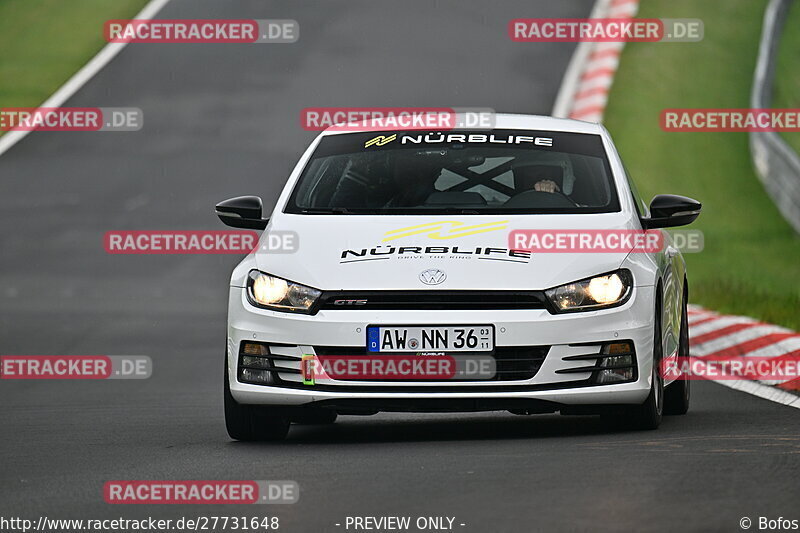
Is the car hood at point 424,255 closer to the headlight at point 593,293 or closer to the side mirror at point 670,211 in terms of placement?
the headlight at point 593,293

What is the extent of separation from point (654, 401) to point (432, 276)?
50.0 inches

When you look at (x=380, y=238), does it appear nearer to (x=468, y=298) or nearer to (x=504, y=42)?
(x=468, y=298)

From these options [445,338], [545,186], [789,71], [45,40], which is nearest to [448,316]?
[445,338]

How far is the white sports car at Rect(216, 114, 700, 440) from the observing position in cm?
840

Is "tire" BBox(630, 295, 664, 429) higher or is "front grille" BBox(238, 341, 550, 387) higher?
"front grille" BBox(238, 341, 550, 387)

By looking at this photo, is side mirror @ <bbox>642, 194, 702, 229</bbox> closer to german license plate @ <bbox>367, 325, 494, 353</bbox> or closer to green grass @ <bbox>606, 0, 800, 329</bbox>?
german license plate @ <bbox>367, 325, 494, 353</bbox>

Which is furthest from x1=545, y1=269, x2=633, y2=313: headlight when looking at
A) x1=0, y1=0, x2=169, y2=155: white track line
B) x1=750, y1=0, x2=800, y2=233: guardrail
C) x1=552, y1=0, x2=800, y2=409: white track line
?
x1=0, y1=0, x2=169, y2=155: white track line

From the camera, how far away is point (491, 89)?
2748cm

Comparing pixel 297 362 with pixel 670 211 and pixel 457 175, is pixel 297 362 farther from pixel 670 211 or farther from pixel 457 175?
pixel 670 211

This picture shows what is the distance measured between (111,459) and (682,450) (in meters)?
2.60

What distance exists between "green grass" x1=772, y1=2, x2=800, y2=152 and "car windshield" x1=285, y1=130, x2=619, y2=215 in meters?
16.7

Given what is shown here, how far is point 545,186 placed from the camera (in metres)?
9.61

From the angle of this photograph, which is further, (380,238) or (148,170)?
(148,170)

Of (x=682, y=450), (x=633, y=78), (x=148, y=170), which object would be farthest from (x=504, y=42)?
(x=682, y=450)
